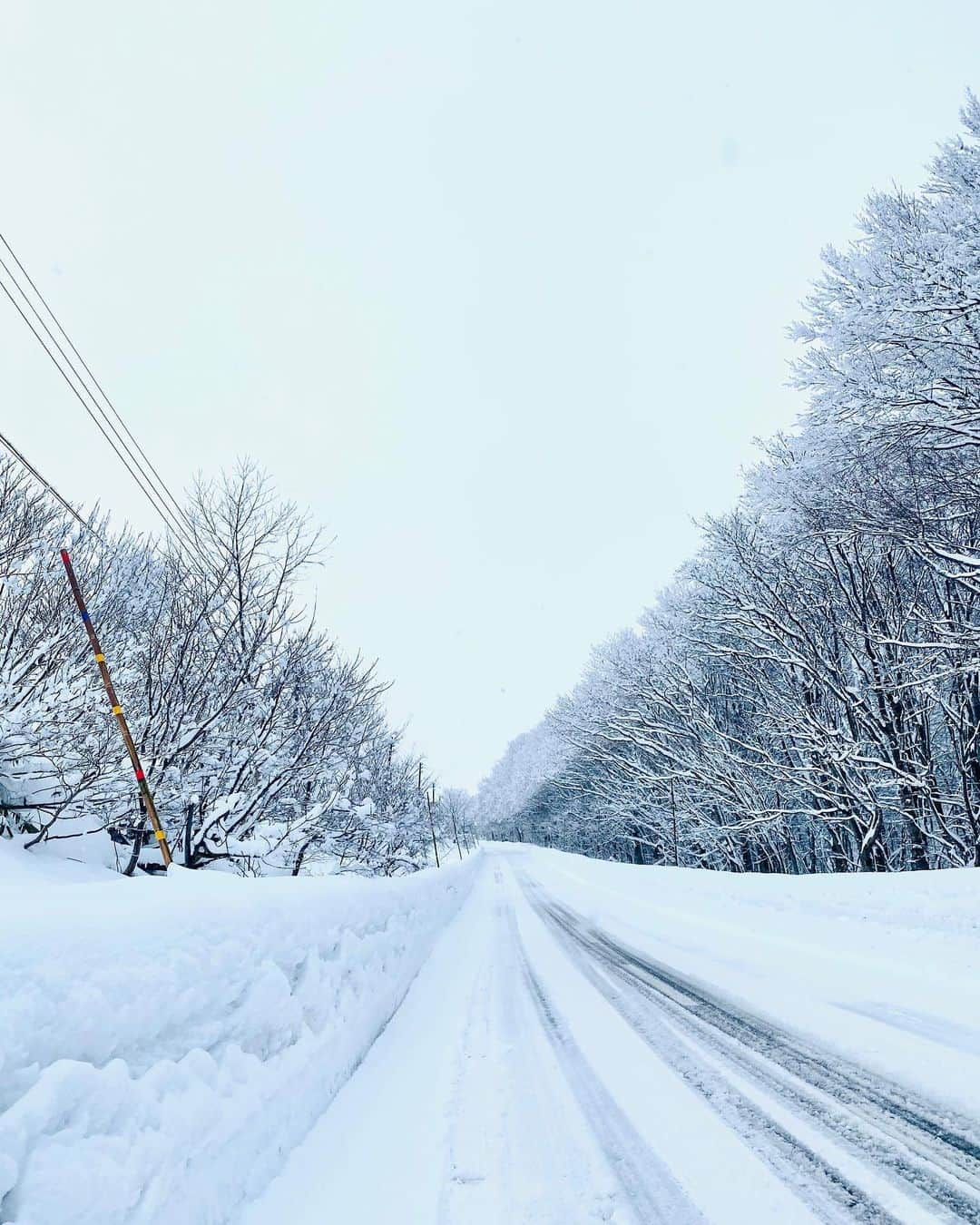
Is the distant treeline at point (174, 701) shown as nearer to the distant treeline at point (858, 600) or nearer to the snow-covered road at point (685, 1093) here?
the snow-covered road at point (685, 1093)

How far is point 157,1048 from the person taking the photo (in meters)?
2.12

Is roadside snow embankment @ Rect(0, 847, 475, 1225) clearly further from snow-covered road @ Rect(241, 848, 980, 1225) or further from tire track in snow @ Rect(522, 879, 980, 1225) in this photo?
tire track in snow @ Rect(522, 879, 980, 1225)

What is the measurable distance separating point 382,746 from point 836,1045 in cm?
2429

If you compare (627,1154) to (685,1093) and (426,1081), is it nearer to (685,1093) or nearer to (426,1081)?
(685,1093)

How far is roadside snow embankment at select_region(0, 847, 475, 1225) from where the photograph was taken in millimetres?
1573

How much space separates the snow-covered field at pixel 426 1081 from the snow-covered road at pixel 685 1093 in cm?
2

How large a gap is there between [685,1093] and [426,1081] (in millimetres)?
1488

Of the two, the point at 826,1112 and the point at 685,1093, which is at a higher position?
the point at 826,1112

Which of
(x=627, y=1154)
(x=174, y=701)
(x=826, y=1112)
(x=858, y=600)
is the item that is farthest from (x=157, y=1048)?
(x=858, y=600)

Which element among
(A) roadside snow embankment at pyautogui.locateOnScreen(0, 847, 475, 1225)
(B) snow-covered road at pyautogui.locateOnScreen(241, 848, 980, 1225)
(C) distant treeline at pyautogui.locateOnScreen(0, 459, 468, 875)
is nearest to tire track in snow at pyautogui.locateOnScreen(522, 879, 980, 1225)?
(B) snow-covered road at pyautogui.locateOnScreen(241, 848, 980, 1225)

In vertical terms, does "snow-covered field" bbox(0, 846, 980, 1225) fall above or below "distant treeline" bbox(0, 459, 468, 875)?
below

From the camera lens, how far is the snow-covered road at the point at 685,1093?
2211 mm

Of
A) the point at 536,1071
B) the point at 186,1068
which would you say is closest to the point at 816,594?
the point at 536,1071

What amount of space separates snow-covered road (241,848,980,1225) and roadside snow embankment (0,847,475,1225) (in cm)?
29
